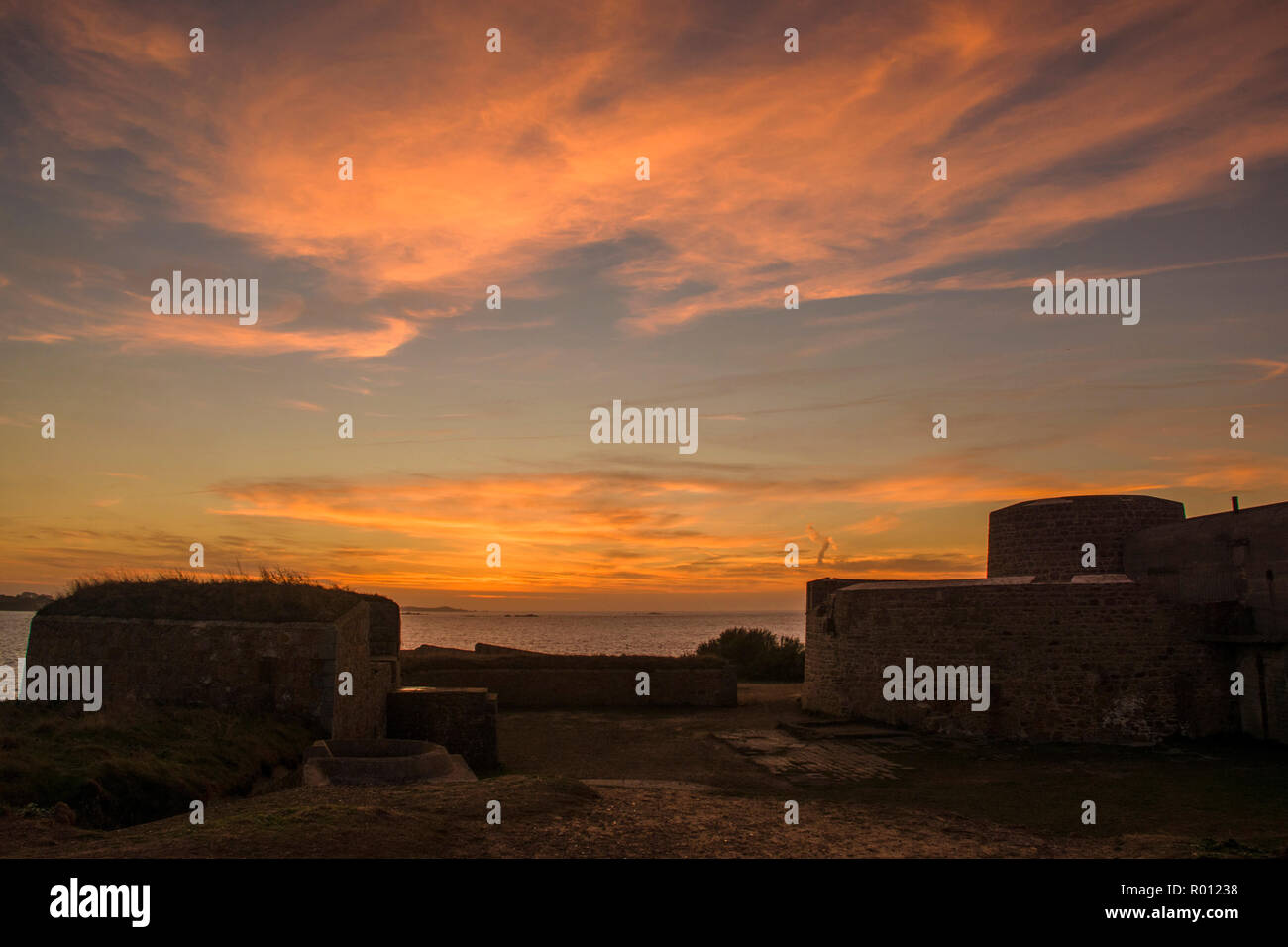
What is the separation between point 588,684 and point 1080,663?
13.2 metres

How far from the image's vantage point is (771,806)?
10.2 meters

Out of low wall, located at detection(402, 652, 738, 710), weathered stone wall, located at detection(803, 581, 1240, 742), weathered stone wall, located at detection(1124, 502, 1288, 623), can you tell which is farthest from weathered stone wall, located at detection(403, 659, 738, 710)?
weathered stone wall, located at detection(1124, 502, 1288, 623)

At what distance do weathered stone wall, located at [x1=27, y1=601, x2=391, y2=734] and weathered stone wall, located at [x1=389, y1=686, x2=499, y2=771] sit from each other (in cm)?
242

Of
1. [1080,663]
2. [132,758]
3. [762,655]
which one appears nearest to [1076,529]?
[1080,663]

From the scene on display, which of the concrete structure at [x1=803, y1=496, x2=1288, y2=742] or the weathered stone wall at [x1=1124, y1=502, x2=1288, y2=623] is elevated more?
the weathered stone wall at [x1=1124, y1=502, x2=1288, y2=623]

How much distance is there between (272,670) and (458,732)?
369 centimetres

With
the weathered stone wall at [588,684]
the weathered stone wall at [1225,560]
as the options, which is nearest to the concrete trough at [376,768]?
the weathered stone wall at [588,684]

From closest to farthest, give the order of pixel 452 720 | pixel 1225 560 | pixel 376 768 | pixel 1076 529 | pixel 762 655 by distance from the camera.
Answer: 1. pixel 376 768
2. pixel 452 720
3. pixel 1225 560
4. pixel 1076 529
5. pixel 762 655

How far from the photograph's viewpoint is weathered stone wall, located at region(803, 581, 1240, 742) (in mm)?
17016

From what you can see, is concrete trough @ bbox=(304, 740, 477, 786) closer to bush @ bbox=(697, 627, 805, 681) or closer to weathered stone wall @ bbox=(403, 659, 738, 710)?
weathered stone wall @ bbox=(403, 659, 738, 710)

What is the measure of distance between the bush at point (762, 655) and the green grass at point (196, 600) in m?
21.2

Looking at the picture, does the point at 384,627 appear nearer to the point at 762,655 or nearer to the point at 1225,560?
the point at 762,655
